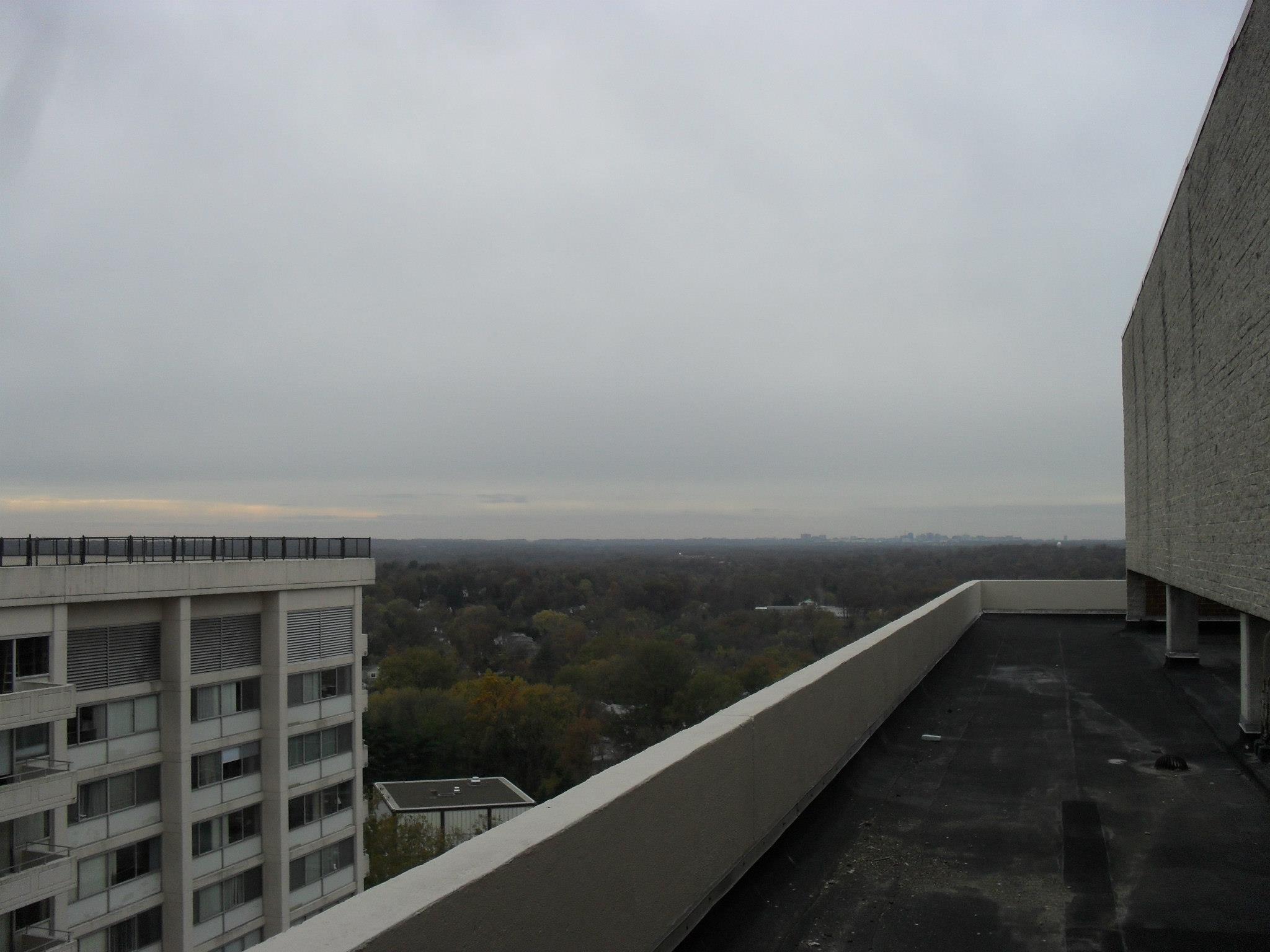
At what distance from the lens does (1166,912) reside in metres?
4.58

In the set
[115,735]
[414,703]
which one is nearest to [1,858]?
[115,735]

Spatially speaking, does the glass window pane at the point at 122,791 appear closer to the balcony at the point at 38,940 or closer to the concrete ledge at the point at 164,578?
the balcony at the point at 38,940

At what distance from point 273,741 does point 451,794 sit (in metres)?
22.1

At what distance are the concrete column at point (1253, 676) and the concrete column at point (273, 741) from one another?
18748 millimetres

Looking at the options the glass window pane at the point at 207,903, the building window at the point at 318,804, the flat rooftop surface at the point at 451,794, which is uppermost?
the building window at the point at 318,804

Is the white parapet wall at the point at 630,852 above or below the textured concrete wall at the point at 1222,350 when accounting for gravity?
below

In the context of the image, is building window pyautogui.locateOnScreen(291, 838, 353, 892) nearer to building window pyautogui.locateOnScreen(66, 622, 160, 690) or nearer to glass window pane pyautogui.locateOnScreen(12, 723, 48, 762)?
Result: building window pyautogui.locateOnScreen(66, 622, 160, 690)

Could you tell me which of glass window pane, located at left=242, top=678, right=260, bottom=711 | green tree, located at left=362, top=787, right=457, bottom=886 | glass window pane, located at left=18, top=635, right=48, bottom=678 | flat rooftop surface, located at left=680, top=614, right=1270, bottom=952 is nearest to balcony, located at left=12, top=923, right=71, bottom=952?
glass window pane, located at left=18, top=635, right=48, bottom=678

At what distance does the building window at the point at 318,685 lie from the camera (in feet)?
72.8

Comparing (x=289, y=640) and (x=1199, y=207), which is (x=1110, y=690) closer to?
(x=1199, y=207)

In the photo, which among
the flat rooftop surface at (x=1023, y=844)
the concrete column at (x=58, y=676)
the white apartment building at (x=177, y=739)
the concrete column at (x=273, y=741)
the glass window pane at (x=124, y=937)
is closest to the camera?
the flat rooftop surface at (x=1023, y=844)

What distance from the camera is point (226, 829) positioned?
2072cm

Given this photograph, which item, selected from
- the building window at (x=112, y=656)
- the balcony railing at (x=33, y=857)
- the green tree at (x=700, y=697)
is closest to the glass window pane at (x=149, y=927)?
the balcony railing at (x=33, y=857)

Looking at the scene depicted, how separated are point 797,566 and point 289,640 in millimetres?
116867
